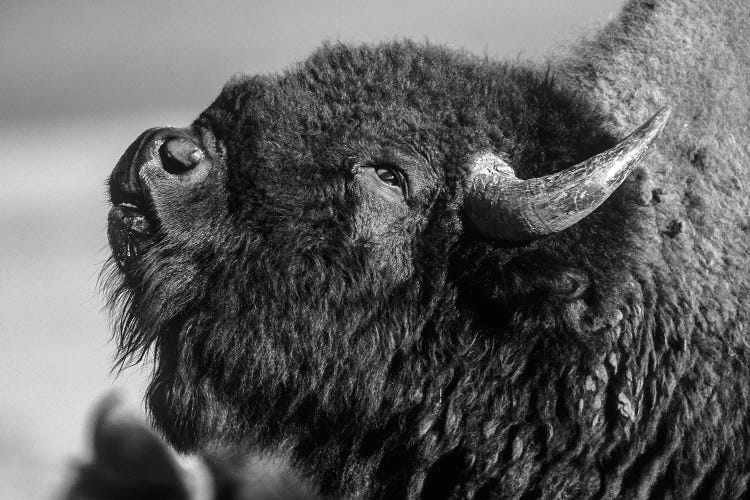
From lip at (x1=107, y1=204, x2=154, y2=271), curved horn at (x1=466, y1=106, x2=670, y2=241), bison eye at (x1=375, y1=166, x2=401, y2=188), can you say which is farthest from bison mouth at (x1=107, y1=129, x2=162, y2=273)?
curved horn at (x1=466, y1=106, x2=670, y2=241)

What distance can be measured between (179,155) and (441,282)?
865mm

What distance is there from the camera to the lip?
3.03 m

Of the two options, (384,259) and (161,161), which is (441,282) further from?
(161,161)

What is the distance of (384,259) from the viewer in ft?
9.78

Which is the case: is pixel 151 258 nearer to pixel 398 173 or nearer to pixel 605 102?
pixel 398 173

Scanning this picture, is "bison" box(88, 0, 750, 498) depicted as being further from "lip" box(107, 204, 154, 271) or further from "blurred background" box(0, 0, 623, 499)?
"blurred background" box(0, 0, 623, 499)

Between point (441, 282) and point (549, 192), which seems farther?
point (441, 282)

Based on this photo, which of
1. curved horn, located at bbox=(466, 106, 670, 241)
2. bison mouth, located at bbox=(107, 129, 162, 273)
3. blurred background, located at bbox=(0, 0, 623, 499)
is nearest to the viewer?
curved horn, located at bbox=(466, 106, 670, 241)

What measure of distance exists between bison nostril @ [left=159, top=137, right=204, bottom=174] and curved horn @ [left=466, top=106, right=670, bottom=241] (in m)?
0.83

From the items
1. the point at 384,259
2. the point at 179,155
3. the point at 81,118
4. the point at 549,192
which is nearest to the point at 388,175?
the point at 384,259

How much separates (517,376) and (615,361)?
285 millimetres

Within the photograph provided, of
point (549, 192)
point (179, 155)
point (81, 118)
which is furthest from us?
point (81, 118)

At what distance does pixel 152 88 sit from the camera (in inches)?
351

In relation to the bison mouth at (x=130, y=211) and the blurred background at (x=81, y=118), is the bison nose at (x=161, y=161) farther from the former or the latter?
the blurred background at (x=81, y=118)
